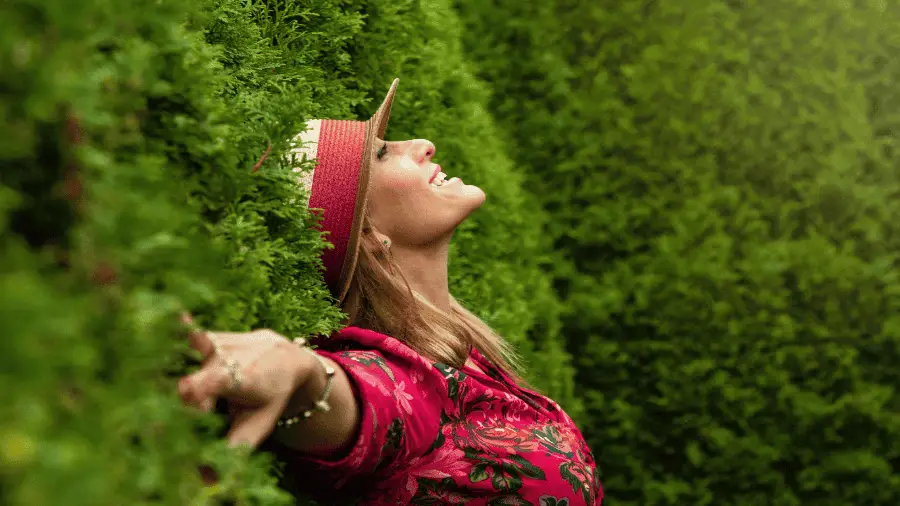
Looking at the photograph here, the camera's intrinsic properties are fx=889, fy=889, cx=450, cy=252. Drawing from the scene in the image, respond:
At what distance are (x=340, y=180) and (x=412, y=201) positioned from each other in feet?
0.70

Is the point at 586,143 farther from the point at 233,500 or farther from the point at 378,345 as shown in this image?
→ the point at 233,500

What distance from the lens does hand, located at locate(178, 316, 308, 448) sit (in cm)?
117

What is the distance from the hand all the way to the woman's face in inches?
38.3

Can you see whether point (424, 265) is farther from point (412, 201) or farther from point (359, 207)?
point (359, 207)

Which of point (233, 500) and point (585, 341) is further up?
point (233, 500)

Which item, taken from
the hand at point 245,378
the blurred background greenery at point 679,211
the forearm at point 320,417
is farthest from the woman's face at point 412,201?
the hand at point 245,378

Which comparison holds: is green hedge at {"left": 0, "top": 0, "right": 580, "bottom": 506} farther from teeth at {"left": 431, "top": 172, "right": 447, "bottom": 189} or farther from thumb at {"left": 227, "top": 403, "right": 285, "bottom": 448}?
teeth at {"left": 431, "top": 172, "right": 447, "bottom": 189}

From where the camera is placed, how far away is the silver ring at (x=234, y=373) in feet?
3.90

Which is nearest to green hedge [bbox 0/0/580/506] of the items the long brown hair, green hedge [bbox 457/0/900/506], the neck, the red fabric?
the red fabric

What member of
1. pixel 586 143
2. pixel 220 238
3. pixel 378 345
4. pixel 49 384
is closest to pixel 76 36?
pixel 49 384

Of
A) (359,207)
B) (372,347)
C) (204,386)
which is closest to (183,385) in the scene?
(204,386)

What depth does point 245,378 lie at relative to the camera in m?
1.20

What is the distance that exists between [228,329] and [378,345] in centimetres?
54

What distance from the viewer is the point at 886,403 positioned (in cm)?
409
